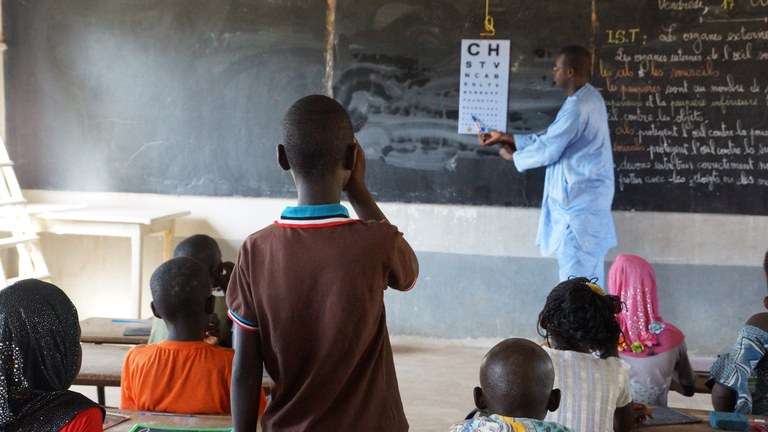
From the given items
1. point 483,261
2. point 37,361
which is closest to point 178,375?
point 37,361

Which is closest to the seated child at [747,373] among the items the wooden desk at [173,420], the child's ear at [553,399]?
the child's ear at [553,399]

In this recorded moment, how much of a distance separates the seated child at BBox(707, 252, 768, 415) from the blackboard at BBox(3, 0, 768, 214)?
2.61 m

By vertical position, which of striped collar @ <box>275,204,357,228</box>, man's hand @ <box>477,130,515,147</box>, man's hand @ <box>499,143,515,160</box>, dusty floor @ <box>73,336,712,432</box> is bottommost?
dusty floor @ <box>73,336,712,432</box>

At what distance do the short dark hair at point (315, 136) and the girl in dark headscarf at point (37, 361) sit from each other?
473 mm

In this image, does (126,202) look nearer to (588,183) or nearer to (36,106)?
(36,106)

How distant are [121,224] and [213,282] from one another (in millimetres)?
→ 2080

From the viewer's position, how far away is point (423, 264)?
5.15 m

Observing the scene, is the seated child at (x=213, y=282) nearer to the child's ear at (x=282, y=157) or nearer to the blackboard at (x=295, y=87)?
the child's ear at (x=282, y=157)

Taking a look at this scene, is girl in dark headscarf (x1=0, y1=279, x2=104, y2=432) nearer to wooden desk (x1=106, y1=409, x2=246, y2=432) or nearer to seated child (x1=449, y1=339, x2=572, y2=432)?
wooden desk (x1=106, y1=409, x2=246, y2=432)

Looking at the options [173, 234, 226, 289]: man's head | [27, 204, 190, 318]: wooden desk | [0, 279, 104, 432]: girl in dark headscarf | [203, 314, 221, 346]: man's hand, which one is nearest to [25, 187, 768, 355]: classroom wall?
[27, 204, 190, 318]: wooden desk

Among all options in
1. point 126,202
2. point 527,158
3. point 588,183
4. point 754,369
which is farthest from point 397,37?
point 754,369

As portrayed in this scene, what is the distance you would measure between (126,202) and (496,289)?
2361 mm

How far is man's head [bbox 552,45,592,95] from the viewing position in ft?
14.7

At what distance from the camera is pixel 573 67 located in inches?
176
